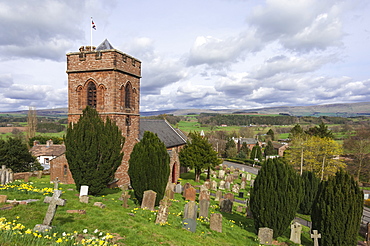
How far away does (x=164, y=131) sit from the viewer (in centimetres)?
3444

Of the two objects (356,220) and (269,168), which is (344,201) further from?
(269,168)

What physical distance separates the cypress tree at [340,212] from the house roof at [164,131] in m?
20.5

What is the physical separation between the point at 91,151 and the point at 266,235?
35.5ft

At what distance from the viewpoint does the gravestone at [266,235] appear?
1160 cm

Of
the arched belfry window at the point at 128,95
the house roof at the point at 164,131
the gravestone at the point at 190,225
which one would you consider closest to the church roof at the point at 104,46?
the arched belfry window at the point at 128,95

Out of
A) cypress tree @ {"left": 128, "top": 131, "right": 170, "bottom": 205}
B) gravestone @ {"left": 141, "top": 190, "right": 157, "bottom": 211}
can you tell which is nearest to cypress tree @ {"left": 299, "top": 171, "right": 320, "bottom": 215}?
cypress tree @ {"left": 128, "top": 131, "right": 170, "bottom": 205}

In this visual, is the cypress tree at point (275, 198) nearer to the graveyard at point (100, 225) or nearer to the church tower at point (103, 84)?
the graveyard at point (100, 225)

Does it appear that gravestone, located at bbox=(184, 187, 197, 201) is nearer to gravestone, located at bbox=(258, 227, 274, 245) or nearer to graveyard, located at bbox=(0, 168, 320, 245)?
graveyard, located at bbox=(0, 168, 320, 245)

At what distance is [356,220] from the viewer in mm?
11492

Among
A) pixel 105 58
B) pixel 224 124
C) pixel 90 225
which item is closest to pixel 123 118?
pixel 105 58

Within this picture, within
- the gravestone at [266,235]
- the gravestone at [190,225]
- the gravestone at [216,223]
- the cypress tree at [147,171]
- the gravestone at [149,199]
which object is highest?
the cypress tree at [147,171]

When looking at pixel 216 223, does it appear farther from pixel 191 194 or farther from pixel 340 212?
pixel 191 194

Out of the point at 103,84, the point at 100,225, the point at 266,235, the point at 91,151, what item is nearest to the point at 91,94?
the point at 103,84

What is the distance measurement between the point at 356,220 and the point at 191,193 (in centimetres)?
1128
